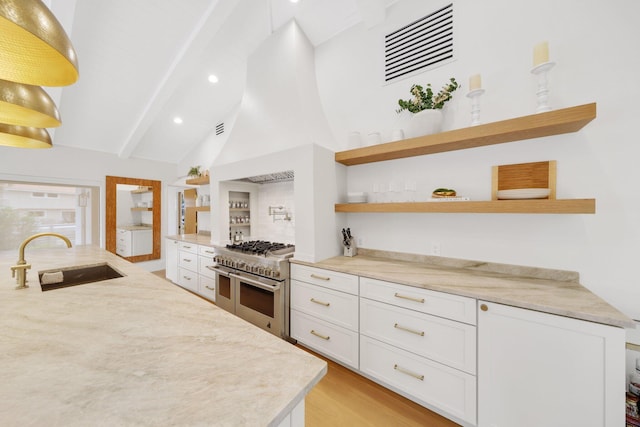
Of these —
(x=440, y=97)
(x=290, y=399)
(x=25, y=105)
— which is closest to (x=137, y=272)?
(x=25, y=105)

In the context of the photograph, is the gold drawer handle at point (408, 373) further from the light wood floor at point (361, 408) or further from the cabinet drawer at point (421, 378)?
the light wood floor at point (361, 408)

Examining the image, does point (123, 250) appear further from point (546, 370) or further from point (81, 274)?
point (546, 370)

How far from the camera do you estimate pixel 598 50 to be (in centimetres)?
153

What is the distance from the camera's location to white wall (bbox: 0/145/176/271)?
3.67 metres

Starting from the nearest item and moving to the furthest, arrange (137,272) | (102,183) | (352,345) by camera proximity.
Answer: (137,272), (352,345), (102,183)

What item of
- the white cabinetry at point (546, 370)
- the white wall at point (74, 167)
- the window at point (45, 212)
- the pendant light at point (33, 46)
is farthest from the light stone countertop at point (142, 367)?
the window at point (45, 212)

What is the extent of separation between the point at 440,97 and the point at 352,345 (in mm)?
2290

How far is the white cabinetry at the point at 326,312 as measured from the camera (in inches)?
75.1

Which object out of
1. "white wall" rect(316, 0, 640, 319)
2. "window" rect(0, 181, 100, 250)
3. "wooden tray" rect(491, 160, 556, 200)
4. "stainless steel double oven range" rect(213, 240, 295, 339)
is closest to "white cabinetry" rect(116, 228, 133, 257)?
"window" rect(0, 181, 100, 250)

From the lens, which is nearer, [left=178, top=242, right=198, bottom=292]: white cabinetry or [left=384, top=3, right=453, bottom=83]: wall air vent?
[left=384, top=3, right=453, bottom=83]: wall air vent

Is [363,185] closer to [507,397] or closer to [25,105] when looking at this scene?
[507,397]

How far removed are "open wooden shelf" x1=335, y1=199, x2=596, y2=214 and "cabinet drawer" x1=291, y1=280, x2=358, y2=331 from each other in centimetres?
87

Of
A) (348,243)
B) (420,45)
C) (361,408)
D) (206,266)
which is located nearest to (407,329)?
(361,408)

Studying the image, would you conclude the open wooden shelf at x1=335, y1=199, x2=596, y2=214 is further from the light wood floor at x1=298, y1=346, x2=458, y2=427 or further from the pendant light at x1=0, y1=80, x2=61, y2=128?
the pendant light at x1=0, y1=80, x2=61, y2=128
